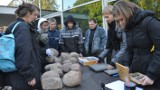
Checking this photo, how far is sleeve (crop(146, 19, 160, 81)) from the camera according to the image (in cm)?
157

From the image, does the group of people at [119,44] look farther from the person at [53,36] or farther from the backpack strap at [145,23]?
the person at [53,36]

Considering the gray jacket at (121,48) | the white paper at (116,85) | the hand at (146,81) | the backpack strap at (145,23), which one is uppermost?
the backpack strap at (145,23)


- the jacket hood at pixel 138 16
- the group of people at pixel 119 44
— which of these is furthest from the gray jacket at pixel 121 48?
the jacket hood at pixel 138 16

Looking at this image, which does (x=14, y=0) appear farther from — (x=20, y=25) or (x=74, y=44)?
(x=20, y=25)

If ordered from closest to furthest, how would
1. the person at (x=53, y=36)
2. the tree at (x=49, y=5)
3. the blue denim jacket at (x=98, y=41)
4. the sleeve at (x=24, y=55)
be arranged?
1. the sleeve at (x=24, y=55)
2. the blue denim jacket at (x=98, y=41)
3. the person at (x=53, y=36)
4. the tree at (x=49, y=5)

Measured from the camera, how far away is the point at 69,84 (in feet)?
5.91

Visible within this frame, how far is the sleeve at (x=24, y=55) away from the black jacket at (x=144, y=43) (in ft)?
2.80

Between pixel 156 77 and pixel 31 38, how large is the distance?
1.14 m

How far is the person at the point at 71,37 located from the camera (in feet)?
13.1

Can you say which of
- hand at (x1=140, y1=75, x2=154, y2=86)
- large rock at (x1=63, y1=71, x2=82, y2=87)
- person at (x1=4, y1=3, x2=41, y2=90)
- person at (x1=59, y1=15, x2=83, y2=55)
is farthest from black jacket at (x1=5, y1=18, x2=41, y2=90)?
person at (x1=59, y1=15, x2=83, y2=55)

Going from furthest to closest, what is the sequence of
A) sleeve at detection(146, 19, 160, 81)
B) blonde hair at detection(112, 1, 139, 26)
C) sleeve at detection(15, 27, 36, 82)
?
1. sleeve at detection(15, 27, 36, 82)
2. blonde hair at detection(112, 1, 139, 26)
3. sleeve at detection(146, 19, 160, 81)

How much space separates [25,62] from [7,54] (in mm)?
177

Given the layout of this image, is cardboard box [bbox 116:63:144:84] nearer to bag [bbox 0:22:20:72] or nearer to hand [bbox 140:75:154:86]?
hand [bbox 140:75:154:86]

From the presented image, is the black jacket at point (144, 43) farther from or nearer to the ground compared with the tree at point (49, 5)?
nearer to the ground
